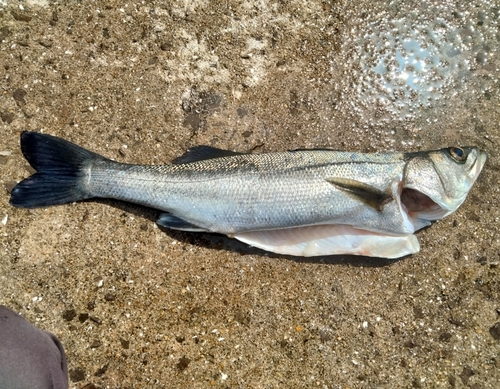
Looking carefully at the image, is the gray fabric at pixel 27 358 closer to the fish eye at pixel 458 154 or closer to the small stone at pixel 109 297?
the small stone at pixel 109 297

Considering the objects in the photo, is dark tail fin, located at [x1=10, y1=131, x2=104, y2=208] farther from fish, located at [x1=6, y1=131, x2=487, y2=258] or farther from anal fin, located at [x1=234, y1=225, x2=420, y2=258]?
anal fin, located at [x1=234, y1=225, x2=420, y2=258]

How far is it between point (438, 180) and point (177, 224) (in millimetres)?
2057

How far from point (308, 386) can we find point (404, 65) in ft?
9.45

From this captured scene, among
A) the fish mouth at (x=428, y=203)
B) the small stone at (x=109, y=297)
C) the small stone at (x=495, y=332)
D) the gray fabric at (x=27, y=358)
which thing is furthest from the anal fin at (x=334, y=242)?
the gray fabric at (x=27, y=358)

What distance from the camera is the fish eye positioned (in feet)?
10.8

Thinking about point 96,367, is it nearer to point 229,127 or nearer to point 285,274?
point 285,274

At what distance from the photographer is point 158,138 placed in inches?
138

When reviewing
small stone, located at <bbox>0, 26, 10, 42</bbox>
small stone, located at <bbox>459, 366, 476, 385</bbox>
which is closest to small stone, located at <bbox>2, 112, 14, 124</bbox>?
small stone, located at <bbox>0, 26, 10, 42</bbox>

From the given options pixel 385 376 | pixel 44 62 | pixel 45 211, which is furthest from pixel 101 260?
pixel 385 376

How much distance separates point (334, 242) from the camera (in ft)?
10.9

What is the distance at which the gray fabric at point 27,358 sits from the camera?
91.7 inches

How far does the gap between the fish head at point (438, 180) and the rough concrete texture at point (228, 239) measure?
0.29 m

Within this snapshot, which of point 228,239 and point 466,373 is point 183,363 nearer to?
point 228,239

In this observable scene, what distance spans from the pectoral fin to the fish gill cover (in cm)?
88
